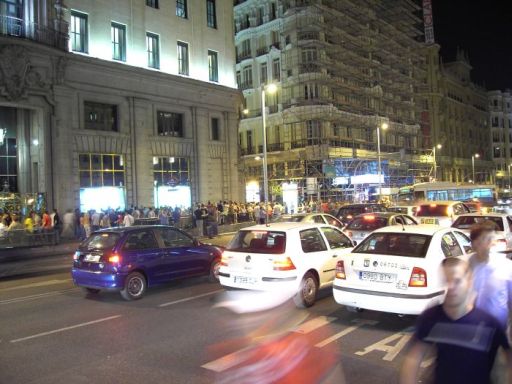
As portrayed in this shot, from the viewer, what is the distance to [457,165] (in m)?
83.8

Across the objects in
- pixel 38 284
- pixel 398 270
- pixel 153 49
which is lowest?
pixel 38 284

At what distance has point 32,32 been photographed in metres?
25.7

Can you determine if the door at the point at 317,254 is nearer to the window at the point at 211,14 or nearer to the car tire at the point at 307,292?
the car tire at the point at 307,292

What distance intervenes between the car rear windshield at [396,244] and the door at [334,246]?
57.1 inches

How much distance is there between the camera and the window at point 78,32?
28.0 m

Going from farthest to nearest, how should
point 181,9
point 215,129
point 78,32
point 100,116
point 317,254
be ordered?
point 215,129, point 181,9, point 100,116, point 78,32, point 317,254

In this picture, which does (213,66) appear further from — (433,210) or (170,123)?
(433,210)

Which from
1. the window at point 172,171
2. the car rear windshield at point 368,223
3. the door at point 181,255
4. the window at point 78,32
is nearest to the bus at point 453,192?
the window at point 172,171

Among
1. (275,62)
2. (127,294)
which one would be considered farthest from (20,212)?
(275,62)

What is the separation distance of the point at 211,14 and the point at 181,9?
329 centimetres

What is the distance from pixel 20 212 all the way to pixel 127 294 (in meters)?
17.7

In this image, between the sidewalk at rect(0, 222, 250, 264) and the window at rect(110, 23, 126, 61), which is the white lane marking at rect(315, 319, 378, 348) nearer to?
the sidewalk at rect(0, 222, 250, 264)

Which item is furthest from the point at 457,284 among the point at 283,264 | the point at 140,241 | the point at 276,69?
the point at 276,69

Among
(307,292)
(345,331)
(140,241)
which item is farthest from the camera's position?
(140,241)
